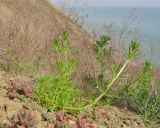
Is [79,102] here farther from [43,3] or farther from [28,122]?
[43,3]

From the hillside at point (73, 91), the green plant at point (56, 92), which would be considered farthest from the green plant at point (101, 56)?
the green plant at point (56, 92)

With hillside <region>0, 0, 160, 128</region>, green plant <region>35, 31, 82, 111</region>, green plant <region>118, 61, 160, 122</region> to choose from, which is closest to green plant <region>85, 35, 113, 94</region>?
hillside <region>0, 0, 160, 128</region>

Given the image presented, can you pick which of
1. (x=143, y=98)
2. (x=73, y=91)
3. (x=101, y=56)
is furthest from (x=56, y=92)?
(x=143, y=98)

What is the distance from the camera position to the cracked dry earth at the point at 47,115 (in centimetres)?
457

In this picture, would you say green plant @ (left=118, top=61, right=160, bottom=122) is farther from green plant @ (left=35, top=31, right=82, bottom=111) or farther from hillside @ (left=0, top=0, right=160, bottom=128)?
green plant @ (left=35, top=31, right=82, bottom=111)

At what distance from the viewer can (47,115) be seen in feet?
15.6

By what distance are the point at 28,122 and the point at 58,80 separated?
125 cm

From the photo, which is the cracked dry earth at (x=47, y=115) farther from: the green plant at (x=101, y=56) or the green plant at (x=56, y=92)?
the green plant at (x=101, y=56)

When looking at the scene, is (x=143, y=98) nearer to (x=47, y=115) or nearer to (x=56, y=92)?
(x=56, y=92)

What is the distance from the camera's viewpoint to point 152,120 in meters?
6.05

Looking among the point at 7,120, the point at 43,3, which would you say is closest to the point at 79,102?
the point at 7,120

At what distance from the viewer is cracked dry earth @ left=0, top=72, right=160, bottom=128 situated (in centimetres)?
457

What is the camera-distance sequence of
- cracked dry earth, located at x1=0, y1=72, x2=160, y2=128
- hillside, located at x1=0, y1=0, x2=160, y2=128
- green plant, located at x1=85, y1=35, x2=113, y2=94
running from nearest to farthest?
cracked dry earth, located at x1=0, y1=72, x2=160, y2=128 → hillside, located at x1=0, y1=0, x2=160, y2=128 → green plant, located at x1=85, y1=35, x2=113, y2=94

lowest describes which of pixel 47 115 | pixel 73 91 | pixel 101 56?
pixel 47 115
